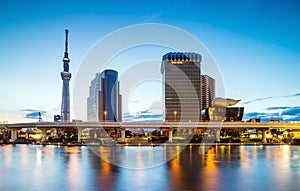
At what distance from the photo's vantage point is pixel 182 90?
179125 millimetres

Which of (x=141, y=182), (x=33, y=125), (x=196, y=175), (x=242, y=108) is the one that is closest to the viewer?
(x=141, y=182)

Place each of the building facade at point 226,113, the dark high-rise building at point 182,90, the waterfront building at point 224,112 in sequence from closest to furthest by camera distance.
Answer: the building facade at point 226,113
the waterfront building at point 224,112
the dark high-rise building at point 182,90

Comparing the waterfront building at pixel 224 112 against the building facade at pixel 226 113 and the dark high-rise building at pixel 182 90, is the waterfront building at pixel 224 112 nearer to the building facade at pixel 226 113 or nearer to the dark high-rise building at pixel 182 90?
the building facade at pixel 226 113

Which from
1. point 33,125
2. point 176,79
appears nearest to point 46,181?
point 33,125

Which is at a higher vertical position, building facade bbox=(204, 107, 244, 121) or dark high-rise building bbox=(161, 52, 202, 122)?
dark high-rise building bbox=(161, 52, 202, 122)

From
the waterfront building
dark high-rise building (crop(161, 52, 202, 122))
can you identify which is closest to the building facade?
the waterfront building

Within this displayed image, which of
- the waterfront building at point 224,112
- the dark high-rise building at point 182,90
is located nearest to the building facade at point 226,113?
the waterfront building at point 224,112

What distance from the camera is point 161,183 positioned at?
19.7m

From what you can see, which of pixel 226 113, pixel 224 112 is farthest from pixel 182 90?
pixel 226 113

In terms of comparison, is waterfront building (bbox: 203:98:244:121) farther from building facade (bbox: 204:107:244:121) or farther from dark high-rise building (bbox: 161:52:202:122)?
dark high-rise building (bbox: 161:52:202:122)

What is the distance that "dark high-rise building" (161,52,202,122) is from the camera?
17900 centimetres

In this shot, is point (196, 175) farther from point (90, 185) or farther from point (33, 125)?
point (33, 125)

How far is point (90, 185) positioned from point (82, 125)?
67109mm

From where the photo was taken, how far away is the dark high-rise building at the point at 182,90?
179 m
